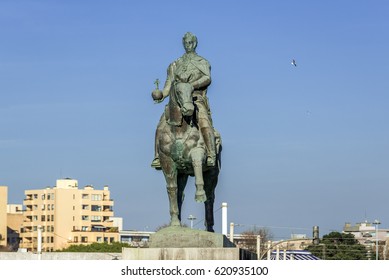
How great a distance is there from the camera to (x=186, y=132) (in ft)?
120

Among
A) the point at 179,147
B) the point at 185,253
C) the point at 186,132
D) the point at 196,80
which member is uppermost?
the point at 196,80

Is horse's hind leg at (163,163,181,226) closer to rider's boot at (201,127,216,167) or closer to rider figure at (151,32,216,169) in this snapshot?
rider figure at (151,32,216,169)

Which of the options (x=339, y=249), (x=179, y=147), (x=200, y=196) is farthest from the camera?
(x=339, y=249)

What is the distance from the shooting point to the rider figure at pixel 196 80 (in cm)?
3672

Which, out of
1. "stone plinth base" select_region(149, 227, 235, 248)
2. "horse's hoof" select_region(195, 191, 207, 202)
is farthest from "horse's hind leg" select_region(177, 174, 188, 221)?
"stone plinth base" select_region(149, 227, 235, 248)

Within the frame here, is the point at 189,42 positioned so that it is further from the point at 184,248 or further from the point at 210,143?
the point at 184,248

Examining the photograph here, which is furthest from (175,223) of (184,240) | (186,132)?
(186,132)

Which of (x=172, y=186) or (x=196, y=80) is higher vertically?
(x=196, y=80)

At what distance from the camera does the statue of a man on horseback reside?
3619 centimetres

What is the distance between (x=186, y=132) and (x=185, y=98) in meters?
1.09
